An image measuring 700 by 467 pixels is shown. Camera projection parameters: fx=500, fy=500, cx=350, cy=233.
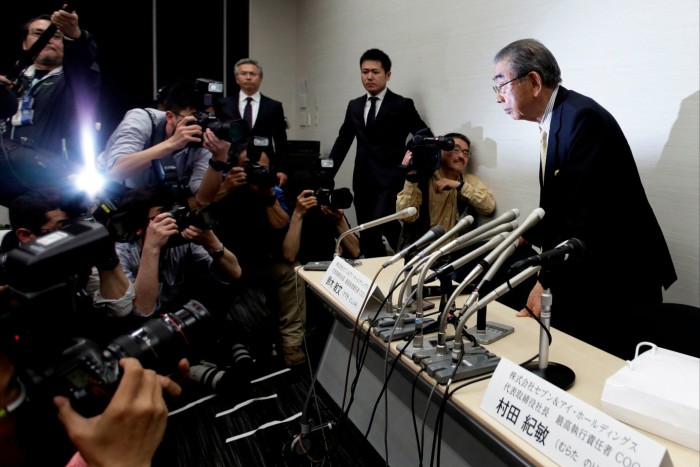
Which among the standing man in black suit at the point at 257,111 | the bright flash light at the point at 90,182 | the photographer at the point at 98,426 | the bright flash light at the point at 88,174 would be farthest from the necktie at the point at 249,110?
the photographer at the point at 98,426

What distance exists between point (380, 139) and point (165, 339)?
255 cm

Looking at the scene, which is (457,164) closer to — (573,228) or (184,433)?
(573,228)

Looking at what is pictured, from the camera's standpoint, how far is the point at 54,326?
672mm

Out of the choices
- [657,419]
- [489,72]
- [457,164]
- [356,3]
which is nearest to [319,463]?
[657,419]

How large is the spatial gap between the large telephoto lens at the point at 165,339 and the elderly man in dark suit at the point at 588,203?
0.99m

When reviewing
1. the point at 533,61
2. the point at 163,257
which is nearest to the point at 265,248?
the point at 163,257

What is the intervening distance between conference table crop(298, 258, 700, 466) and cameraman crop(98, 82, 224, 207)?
31.6 inches

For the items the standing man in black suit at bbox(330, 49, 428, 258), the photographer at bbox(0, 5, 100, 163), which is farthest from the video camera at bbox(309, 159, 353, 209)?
the photographer at bbox(0, 5, 100, 163)

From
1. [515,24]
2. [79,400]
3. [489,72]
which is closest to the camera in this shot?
[79,400]

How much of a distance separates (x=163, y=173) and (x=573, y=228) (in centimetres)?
160

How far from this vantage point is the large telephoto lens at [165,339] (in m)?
0.86

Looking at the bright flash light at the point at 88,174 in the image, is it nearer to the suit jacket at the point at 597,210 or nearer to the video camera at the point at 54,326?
the video camera at the point at 54,326

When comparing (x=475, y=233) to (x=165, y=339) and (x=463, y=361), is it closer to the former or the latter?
(x=463, y=361)

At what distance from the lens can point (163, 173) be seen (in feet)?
6.91
